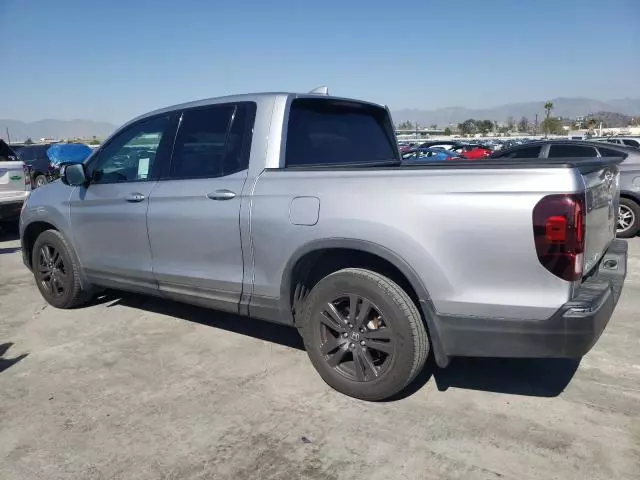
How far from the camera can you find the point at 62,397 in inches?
135

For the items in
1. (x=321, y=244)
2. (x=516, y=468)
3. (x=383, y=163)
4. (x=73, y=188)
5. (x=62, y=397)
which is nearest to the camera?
(x=516, y=468)

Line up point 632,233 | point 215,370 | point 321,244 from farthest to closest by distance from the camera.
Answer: point 632,233
point 215,370
point 321,244

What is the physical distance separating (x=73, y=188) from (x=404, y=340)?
3.46 meters

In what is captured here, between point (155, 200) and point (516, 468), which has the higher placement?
point (155, 200)

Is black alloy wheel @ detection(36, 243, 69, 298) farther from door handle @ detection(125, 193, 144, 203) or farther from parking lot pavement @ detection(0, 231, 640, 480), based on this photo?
door handle @ detection(125, 193, 144, 203)

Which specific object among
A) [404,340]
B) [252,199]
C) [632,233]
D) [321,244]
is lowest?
[632,233]

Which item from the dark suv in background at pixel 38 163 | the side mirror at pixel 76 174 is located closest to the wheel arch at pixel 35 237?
the side mirror at pixel 76 174

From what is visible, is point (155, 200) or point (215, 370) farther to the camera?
point (155, 200)

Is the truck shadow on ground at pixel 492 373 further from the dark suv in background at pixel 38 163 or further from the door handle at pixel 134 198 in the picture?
the dark suv in background at pixel 38 163

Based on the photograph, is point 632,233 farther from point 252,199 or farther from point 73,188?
point 73,188

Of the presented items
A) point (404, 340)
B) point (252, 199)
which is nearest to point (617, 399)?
point (404, 340)

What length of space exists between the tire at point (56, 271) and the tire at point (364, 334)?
2.64 metres

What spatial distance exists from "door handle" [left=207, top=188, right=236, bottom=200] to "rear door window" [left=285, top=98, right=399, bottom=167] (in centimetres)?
43

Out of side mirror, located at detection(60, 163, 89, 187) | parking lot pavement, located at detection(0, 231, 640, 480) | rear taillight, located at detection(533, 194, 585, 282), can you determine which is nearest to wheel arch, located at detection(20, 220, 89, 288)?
side mirror, located at detection(60, 163, 89, 187)
